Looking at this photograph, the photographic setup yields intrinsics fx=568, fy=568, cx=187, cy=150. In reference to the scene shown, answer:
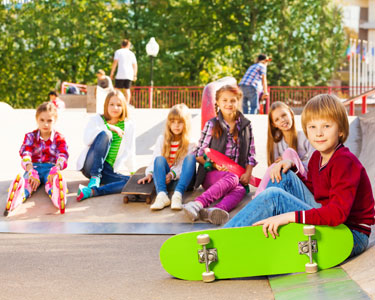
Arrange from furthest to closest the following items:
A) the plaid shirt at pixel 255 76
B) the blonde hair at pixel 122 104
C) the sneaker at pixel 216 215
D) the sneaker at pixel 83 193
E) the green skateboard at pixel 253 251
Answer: the plaid shirt at pixel 255 76, the blonde hair at pixel 122 104, the sneaker at pixel 83 193, the sneaker at pixel 216 215, the green skateboard at pixel 253 251

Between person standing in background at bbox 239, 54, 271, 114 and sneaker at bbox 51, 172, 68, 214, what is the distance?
6166 mm

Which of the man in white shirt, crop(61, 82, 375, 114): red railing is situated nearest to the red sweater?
the man in white shirt

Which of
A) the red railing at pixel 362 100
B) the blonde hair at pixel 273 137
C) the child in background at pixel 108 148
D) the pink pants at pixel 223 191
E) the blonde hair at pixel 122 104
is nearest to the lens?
the pink pants at pixel 223 191

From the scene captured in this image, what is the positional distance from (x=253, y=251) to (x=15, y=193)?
309 centimetres

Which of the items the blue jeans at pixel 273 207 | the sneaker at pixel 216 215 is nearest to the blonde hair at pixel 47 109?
the sneaker at pixel 216 215

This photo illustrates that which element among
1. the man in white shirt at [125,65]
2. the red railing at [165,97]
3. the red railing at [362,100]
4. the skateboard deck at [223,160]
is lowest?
the skateboard deck at [223,160]

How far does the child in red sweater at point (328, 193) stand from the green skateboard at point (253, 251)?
69 mm

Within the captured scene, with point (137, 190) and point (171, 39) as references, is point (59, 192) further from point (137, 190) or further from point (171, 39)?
point (171, 39)

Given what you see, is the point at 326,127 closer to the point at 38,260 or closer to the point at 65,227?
the point at 38,260

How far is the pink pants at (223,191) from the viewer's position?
16.9ft

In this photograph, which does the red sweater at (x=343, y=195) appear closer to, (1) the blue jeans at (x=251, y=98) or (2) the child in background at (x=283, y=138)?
(2) the child in background at (x=283, y=138)

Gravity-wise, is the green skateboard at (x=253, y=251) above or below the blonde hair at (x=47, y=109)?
below

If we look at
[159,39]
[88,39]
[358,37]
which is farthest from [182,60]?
[358,37]

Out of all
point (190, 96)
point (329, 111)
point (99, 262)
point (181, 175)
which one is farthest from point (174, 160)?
point (190, 96)
